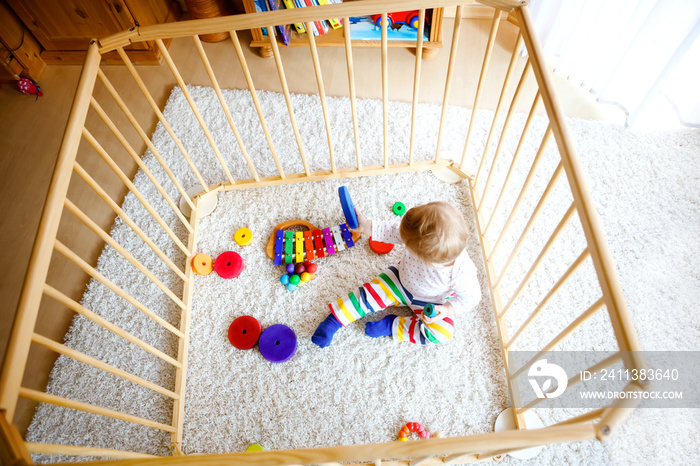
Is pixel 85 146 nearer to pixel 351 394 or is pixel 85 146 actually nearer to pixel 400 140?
pixel 400 140

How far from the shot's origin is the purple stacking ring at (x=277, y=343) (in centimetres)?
121

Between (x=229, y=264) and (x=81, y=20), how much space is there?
1363mm

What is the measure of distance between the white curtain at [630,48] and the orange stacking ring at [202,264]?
62.1 inches

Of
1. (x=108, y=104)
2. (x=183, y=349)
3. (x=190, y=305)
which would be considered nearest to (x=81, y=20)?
(x=108, y=104)

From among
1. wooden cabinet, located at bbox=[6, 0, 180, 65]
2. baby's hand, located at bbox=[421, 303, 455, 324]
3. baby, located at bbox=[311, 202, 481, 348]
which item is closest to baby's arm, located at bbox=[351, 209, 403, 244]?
baby, located at bbox=[311, 202, 481, 348]

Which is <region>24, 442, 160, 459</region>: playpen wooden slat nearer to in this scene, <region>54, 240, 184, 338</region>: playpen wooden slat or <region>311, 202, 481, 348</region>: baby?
<region>54, 240, 184, 338</region>: playpen wooden slat

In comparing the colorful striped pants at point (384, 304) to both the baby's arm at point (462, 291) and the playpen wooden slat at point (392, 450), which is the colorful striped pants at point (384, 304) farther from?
the playpen wooden slat at point (392, 450)

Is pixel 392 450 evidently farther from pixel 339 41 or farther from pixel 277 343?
pixel 339 41

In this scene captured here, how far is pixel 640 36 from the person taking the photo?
1329 millimetres

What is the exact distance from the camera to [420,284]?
3.61 feet

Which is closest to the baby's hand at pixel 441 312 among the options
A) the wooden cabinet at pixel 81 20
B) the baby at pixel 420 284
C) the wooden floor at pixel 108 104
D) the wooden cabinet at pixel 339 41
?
the baby at pixel 420 284

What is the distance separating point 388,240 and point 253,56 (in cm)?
120

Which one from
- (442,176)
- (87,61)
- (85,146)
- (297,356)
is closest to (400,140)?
(442,176)

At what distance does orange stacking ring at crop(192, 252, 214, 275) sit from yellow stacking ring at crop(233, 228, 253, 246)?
0.37 feet
